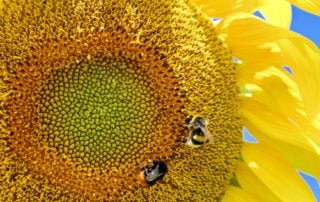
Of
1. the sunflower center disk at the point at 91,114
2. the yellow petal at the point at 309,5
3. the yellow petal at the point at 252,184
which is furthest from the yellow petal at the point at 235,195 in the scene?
the yellow petal at the point at 309,5

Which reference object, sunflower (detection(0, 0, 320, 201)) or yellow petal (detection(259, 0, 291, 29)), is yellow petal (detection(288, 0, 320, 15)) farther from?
yellow petal (detection(259, 0, 291, 29))

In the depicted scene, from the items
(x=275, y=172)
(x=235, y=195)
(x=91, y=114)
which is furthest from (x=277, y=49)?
(x=91, y=114)

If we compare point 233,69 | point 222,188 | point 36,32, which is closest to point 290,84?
point 233,69

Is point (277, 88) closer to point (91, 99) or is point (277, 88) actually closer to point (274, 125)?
point (274, 125)

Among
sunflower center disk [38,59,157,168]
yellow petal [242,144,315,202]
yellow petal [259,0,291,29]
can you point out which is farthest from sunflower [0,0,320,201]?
yellow petal [242,144,315,202]

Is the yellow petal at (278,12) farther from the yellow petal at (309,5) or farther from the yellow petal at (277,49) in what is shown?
the yellow petal at (309,5)
